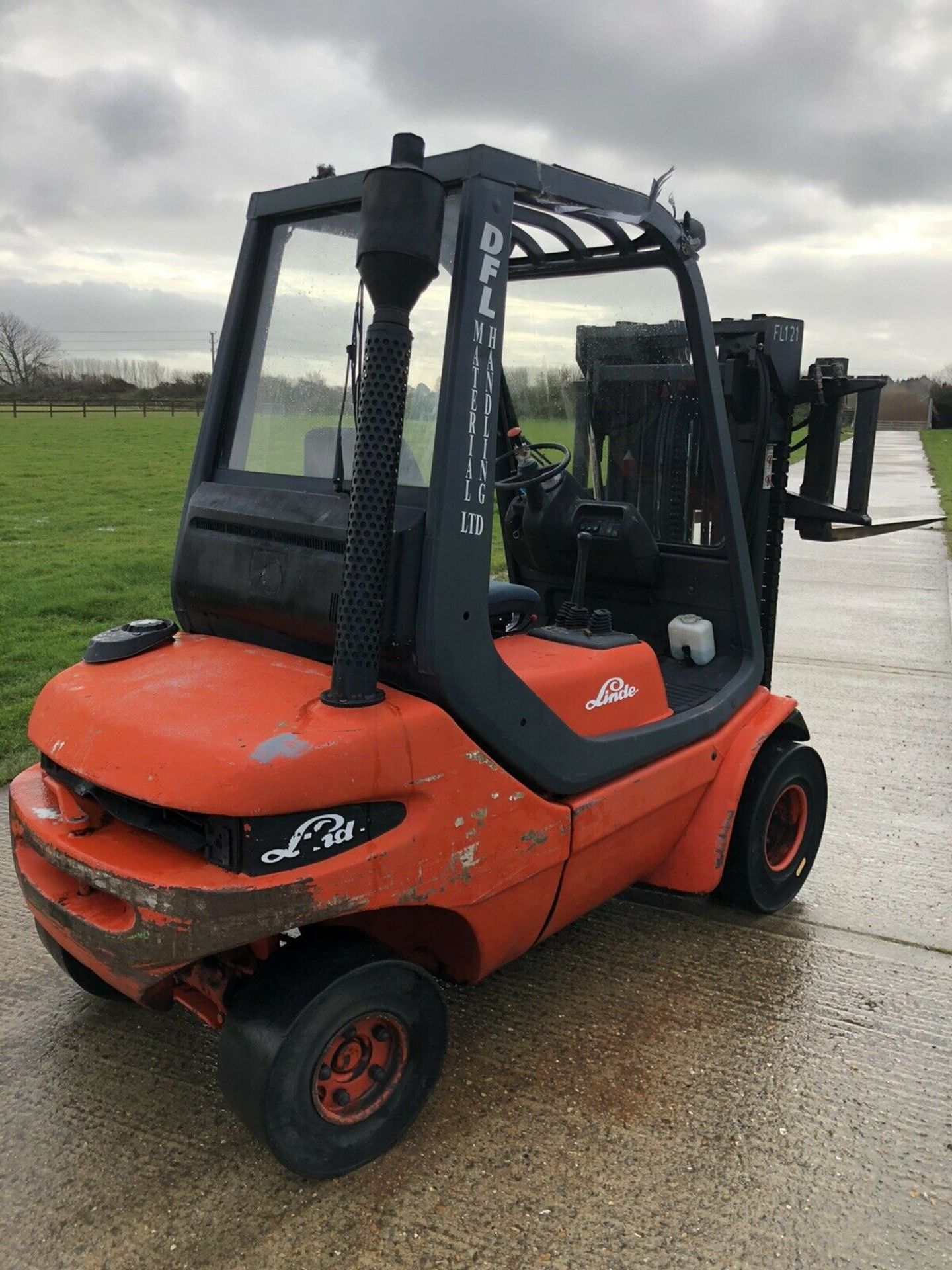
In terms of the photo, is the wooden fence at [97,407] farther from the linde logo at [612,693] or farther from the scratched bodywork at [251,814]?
the linde logo at [612,693]

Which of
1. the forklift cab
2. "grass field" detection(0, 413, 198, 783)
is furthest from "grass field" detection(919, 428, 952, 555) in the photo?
the forklift cab

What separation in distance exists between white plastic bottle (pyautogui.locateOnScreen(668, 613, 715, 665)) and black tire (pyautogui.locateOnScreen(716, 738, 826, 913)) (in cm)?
39

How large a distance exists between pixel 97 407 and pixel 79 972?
178 feet

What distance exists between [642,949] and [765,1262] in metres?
1.31

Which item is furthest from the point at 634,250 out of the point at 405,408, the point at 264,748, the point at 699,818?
the point at 264,748

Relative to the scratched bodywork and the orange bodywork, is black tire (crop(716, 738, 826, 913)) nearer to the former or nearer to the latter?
the orange bodywork

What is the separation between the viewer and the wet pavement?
2.33 metres

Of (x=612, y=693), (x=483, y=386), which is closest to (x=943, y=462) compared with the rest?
(x=612, y=693)

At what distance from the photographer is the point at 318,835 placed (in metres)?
2.29

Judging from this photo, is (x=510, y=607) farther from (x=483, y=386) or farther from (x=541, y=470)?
(x=541, y=470)

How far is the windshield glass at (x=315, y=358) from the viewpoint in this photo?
2660 millimetres

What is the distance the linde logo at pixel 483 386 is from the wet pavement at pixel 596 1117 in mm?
1559

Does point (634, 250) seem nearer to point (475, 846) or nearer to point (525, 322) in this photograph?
point (525, 322)

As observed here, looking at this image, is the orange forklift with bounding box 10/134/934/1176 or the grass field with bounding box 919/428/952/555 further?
the grass field with bounding box 919/428/952/555
